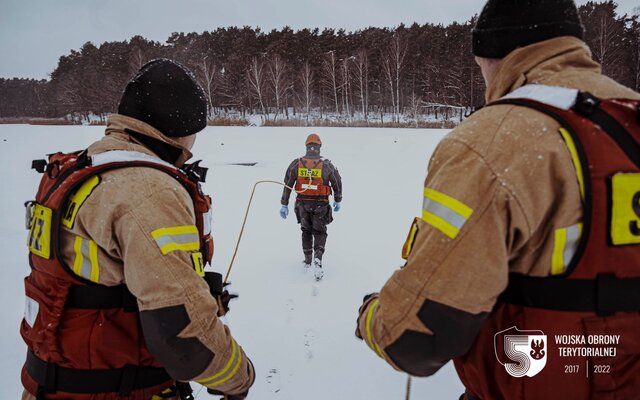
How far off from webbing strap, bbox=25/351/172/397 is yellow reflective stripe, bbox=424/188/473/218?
133cm

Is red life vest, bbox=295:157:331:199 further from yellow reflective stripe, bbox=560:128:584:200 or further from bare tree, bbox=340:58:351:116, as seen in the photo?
bare tree, bbox=340:58:351:116

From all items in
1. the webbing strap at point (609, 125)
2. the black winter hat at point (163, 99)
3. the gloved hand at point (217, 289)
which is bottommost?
the gloved hand at point (217, 289)

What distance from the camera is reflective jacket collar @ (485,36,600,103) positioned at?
3.92ft

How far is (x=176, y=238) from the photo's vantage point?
1.38 meters

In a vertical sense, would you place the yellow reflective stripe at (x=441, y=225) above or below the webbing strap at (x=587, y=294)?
above

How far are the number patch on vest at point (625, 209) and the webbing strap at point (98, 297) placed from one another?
1.62m

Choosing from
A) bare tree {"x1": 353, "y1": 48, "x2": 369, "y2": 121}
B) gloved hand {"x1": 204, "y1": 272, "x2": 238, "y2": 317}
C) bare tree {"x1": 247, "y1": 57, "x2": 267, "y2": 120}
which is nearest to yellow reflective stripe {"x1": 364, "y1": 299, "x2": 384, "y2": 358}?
gloved hand {"x1": 204, "y1": 272, "x2": 238, "y2": 317}

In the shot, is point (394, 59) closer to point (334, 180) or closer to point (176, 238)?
point (334, 180)

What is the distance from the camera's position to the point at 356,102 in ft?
132

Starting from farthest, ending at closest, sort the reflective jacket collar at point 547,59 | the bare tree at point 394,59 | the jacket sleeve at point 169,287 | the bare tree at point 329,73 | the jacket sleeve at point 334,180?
1. the bare tree at point 329,73
2. the bare tree at point 394,59
3. the jacket sleeve at point 334,180
4. the jacket sleeve at point 169,287
5. the reflective jacket collar at point 547,59

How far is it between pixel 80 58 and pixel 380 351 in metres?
63.4

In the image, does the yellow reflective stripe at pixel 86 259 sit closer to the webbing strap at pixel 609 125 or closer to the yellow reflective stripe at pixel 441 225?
the yellow reflective stripe at pixel 441 225

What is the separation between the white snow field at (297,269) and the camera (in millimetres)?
3289

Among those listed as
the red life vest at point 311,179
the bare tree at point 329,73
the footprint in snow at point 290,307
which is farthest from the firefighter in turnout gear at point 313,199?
the bare tree at point 329,73
